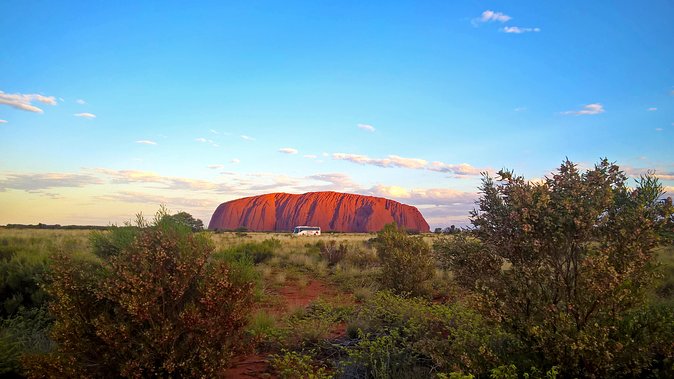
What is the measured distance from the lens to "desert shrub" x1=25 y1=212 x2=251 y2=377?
189 inches

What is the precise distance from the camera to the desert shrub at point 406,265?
40.5 feet

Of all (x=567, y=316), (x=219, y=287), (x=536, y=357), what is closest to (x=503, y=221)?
(x=567, y=316)

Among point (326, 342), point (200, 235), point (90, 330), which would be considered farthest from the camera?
point (326, 342)

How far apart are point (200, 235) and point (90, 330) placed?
5.80 ft

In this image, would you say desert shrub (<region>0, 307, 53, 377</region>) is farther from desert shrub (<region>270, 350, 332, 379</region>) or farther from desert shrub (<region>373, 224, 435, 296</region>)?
desert shrub (<region>373, 224, 435, 296</region>)

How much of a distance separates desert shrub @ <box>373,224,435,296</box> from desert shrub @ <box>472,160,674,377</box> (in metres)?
7.40

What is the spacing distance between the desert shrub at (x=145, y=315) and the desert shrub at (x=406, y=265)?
7.29m

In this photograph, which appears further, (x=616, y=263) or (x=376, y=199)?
(x=376, y=199)

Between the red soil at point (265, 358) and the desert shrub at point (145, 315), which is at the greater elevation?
the desert shrub at point (145, 315)

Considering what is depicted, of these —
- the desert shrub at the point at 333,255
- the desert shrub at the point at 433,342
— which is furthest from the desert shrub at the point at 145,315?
the desert shrub at the point at 333,255

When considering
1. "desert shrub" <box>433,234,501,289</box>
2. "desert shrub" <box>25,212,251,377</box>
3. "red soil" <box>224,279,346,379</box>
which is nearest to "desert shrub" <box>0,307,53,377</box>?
"desert shrub" <box>25,212,251,377</box>

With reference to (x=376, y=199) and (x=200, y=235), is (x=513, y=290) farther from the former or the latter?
(x=376, y=199)

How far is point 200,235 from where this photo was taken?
627cm

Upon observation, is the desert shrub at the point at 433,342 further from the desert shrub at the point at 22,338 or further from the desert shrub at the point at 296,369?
the desert shrub at the point at 22,338
